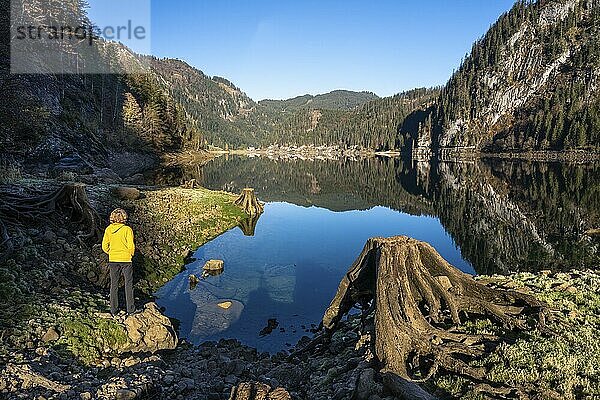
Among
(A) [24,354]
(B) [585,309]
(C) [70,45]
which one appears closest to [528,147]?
(C) [70,45]

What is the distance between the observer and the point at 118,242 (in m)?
12.4

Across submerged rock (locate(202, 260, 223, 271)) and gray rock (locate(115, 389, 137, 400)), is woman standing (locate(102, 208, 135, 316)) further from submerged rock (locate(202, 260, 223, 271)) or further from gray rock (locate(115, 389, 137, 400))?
submerged rock (locate(202, 260, 223, 271))

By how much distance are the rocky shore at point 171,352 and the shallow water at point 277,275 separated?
1578mm

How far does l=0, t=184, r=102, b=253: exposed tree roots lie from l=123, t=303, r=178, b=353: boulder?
6.94 metres

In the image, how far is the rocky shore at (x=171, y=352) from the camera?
767 centimetres

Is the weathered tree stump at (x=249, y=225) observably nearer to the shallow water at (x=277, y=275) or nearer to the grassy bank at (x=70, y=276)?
the shallow water at (x=277, y=275)

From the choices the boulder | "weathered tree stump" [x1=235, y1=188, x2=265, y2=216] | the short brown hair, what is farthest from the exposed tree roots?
"weathered tree stump" [x1=235, y1=188, x2=265, y2=216]

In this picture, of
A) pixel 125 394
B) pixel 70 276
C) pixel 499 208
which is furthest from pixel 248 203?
→ pixel 125 394

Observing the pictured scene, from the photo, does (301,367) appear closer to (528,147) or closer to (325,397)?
(325,397)

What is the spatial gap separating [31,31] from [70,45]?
20.9 meters

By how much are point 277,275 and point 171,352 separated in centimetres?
1107

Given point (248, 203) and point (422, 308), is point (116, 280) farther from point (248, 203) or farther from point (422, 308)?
point (248, 203)

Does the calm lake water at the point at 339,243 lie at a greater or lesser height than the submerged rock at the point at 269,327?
greater

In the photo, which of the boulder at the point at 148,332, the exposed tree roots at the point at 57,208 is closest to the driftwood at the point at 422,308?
the boulder at the point at 148,332
